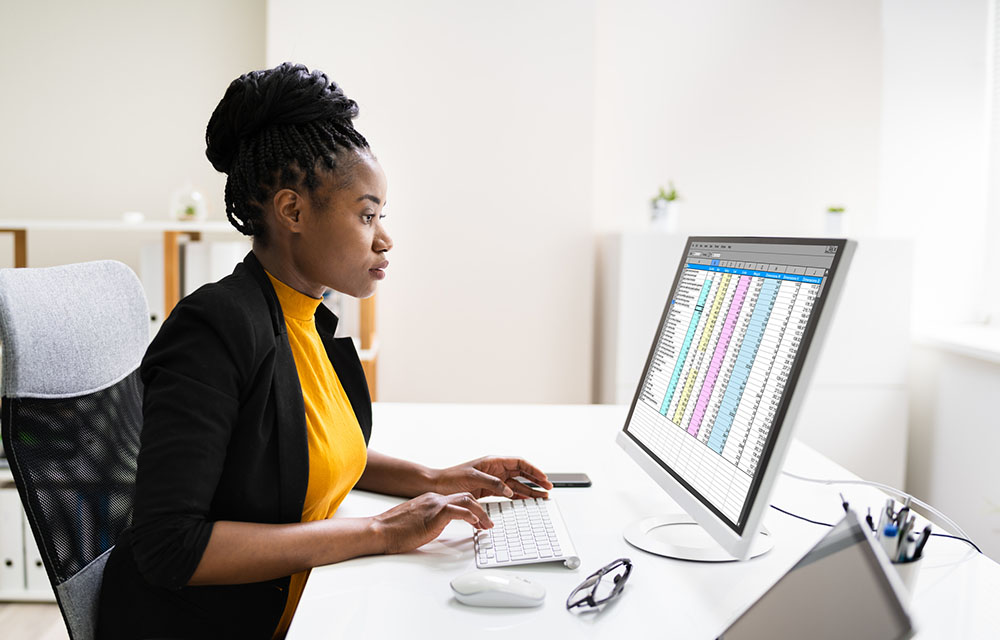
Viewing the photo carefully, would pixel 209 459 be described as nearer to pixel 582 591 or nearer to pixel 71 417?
pixel 71 417

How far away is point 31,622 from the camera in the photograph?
2426 millimetres

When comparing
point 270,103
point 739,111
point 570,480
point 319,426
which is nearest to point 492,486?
point 570,480

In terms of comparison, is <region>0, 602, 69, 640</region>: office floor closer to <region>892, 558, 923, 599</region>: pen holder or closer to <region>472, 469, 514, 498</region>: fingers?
<region>472, 469, 514, 498</region>: fingers

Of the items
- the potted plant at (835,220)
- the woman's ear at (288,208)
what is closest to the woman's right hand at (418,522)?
the woman's ear at (288,208)

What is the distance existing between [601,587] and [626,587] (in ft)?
0.11

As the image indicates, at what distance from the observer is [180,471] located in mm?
896

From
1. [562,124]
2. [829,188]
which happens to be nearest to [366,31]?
[562,124]

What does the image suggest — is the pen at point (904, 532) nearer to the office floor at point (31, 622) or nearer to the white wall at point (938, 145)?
the office floor at point (31, 622)

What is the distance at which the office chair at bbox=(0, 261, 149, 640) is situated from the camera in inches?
40.2

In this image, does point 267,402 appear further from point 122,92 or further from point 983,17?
point 983,17

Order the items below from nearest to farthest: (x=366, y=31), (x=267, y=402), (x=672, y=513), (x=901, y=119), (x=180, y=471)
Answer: (x=180, y=471) < (x=267, y=402) < (x=672, y=513) < (x=366, y=31) < (x=901, y=119)

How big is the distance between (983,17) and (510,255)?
2114 mm

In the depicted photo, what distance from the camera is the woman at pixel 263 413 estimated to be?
0.92 metres

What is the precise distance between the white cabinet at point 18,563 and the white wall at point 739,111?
2.32m
